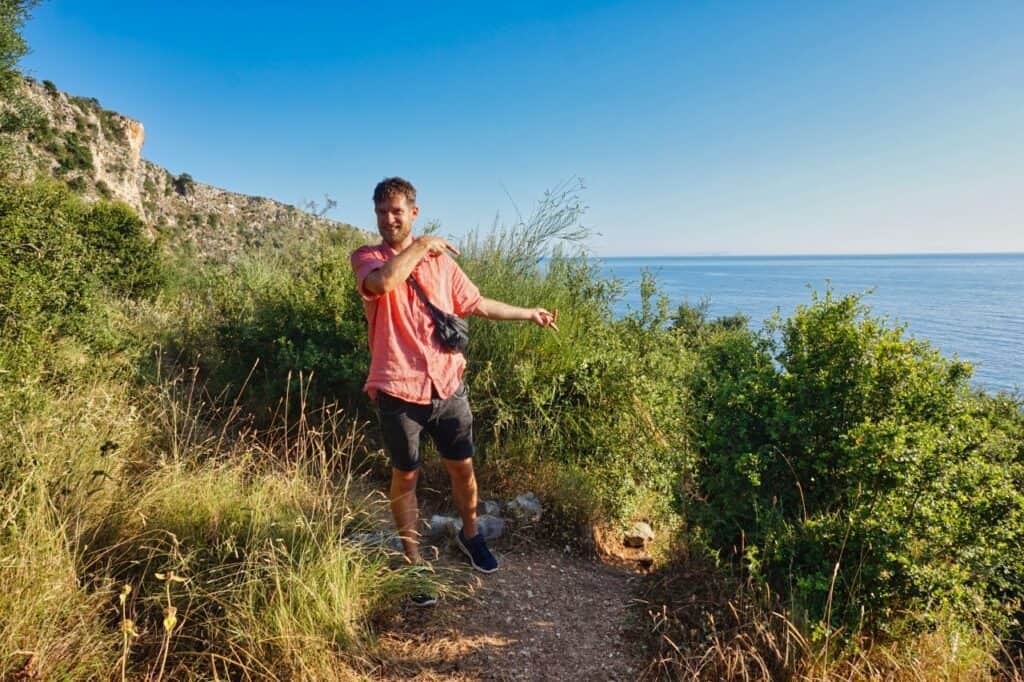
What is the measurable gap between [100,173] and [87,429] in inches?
1801

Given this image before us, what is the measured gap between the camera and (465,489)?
3248 mm

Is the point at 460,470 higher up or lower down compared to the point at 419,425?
lower down

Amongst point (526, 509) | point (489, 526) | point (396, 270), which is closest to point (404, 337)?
point (396, 270)

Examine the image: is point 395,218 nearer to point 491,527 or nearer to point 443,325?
point 443,325

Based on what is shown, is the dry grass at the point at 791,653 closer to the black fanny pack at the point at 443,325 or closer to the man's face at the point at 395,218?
the black fanny pack at the point at 443,325

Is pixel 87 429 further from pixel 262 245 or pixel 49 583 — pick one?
pixel 262 245

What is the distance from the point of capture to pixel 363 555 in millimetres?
2691

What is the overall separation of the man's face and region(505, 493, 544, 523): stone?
2044 millimetres

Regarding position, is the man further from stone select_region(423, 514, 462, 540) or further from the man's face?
stone select_region(423, 514, 462, 540)

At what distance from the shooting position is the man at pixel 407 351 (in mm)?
2842

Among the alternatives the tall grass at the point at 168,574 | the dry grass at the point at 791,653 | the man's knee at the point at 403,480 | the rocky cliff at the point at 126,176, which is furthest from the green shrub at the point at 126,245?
the rocky cliff at the point at 126,176

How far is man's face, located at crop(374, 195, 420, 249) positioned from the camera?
2.89 m

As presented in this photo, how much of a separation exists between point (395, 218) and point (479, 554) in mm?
2078

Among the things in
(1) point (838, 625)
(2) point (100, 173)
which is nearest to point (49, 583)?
(1) point (838, 625)
